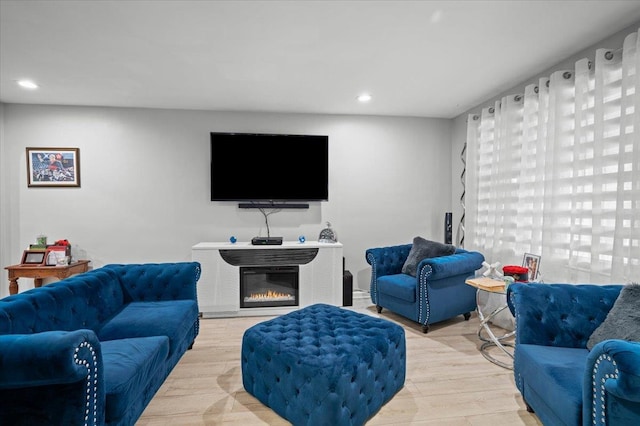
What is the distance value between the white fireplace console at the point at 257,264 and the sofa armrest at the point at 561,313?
2.23 m

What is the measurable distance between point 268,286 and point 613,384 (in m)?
3.24

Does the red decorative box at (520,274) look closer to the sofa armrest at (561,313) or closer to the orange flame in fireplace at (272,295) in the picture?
the sofa armrest at (561,313)

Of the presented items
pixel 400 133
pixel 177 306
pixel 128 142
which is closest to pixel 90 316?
pixel 177 306

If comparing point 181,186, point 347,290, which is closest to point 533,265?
point 347,290

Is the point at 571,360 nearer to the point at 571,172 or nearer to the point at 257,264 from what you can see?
the point at 571,172

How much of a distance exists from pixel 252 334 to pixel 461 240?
11.0 feet

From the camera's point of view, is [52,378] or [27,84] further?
[27,84]

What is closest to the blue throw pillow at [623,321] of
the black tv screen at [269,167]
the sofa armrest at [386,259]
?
the sofa armrest at [386,259]

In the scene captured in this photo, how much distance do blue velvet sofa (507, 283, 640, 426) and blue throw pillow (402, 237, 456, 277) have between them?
55.9 inches

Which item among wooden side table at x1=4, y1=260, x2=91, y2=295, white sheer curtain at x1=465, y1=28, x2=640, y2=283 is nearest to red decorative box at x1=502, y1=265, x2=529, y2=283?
white sheer curtain at x1=465, y1=28, x2=640, y2=283

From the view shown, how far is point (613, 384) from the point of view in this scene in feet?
4.17

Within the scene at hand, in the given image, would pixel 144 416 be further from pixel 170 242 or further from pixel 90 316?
pixel 170 242

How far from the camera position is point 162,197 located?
4176 mm

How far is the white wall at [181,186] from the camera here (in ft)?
13.0
